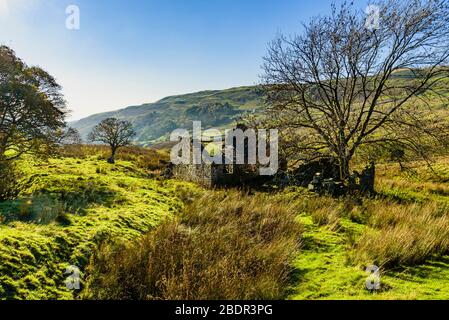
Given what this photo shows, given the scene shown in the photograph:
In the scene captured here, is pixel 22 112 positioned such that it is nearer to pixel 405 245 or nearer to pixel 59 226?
pixel 59 226

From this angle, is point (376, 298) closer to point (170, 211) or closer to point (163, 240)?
point (163, 240)

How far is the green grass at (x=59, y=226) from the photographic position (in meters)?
4.12

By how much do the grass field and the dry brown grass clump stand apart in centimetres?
2

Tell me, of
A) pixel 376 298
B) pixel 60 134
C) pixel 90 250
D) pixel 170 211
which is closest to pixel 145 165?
pixel 60 134

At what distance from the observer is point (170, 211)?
922 centimetres

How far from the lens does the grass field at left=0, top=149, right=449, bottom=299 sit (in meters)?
4.46

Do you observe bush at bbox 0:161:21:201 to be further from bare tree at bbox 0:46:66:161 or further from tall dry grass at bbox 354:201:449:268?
tall dry grass at bbox 354:201:449:268

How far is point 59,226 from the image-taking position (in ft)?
19.4

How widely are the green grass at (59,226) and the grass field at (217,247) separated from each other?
19 mm

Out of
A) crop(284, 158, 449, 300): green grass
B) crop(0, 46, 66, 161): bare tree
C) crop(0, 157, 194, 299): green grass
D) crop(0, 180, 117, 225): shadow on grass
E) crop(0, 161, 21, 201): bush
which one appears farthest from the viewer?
crop(0, 46, 66, 161): bare tree

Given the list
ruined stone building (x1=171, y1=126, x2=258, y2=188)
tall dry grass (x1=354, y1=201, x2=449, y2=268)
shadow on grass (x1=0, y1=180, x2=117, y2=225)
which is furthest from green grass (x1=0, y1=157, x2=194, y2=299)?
ruined stone building (x1=171, y1=126, x2=258, y2=188)

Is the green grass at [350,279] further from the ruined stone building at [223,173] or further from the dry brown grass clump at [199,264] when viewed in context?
the ruined stone building at [223,173]

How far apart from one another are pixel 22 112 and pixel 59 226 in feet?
31.9
